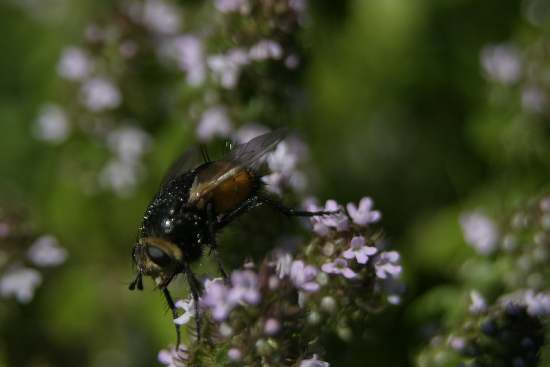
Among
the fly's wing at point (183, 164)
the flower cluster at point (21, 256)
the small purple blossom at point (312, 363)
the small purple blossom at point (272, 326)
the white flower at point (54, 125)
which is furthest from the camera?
the white flower at point (54, 125)

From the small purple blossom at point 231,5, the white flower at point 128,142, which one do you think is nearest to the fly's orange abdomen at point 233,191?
the small purple blossom at point 231,5

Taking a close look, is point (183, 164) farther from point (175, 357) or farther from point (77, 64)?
point (77, 64)

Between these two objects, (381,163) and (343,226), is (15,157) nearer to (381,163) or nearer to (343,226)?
(381,163)

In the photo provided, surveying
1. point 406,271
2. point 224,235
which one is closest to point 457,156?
point 406,271

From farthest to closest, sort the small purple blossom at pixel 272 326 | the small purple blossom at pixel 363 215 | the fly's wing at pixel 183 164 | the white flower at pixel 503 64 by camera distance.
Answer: the white flower at pixel 503 64
the fly's wing at pixel 183 164
the small purple blossom at pixel 363 215
the small purple blossom at pixel 272 326

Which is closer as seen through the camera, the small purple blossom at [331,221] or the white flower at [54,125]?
the small purple blossom at [331,221]

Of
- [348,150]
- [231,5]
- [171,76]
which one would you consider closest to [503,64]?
[348,150]

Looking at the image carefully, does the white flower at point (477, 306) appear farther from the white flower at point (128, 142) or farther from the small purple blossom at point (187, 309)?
the white flower at point (128, 142)
